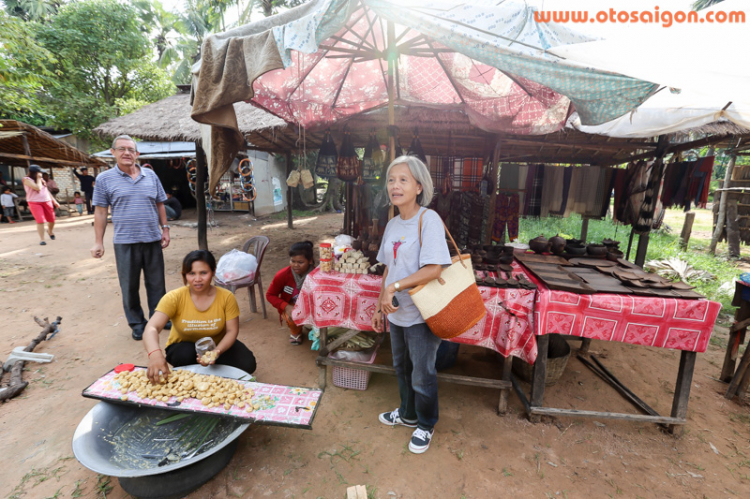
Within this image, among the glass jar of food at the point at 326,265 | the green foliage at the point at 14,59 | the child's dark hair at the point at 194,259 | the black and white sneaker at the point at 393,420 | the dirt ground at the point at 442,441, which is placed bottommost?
the dirt ground at the point at 442,441

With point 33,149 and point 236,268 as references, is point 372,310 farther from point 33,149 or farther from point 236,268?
point 33,149

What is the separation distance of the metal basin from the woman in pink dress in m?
8.07

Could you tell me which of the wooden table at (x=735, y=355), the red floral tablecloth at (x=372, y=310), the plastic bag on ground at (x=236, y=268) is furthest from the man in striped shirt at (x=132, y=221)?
the wooden table at (x=735, y=355)

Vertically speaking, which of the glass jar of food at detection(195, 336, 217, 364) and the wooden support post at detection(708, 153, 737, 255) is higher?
the wooden support post at detection(708, 153, 737, 255)

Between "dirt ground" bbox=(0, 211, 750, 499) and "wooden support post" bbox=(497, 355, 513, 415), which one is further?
"wooden support post" bbox=(497, 355, 513, 415)

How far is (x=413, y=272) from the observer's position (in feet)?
6.37

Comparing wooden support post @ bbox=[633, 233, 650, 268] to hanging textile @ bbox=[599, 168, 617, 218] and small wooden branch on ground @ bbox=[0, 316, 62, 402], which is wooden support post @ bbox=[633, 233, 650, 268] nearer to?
hanging textile @ bbox=[599, 168, 617, 218]

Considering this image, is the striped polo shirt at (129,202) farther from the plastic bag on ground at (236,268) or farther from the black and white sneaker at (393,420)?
the black and white sneaker at (393,420)

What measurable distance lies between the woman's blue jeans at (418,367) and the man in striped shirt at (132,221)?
2.88 m

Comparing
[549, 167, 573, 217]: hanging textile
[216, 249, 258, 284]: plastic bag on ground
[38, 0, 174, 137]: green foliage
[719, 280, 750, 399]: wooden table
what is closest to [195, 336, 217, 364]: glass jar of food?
[216, 249, 258, 284]: plastic bag on ground

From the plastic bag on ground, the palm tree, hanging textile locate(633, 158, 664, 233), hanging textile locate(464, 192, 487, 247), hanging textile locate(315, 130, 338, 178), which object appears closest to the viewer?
the plastic bag on ground

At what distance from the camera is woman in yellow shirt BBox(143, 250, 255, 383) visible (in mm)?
2404

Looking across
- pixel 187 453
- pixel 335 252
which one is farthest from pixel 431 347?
pixel 187 453

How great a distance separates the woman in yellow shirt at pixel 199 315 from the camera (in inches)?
94.7
